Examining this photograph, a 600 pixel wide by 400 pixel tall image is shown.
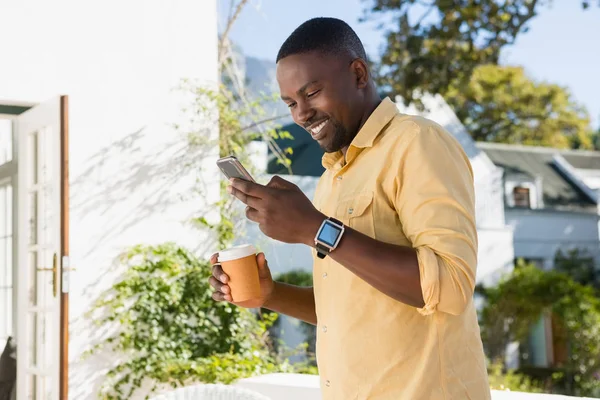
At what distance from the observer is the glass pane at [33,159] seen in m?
4.09

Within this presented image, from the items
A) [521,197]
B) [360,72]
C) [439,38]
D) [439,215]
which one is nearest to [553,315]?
[439,38]

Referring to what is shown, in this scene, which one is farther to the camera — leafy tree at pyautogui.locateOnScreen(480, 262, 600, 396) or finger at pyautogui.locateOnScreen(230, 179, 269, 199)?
leafy tree at pyautogui.locateOnScreen(480, 262, 600, 396)

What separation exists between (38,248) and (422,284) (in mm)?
3377

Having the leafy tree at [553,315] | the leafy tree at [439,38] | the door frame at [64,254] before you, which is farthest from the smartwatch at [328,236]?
the leafy tree at [553,315]

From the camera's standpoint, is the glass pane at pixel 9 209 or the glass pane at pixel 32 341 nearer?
the glass pane at pixel 32 341

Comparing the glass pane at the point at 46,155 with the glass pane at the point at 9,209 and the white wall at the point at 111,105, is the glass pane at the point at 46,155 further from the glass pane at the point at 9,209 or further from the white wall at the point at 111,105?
the glass pane at the point at 9,209

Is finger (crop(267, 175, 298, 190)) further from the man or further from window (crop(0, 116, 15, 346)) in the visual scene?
window (crop(0, 116, 15, 346))

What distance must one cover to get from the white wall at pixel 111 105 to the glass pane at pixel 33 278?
0.69ft

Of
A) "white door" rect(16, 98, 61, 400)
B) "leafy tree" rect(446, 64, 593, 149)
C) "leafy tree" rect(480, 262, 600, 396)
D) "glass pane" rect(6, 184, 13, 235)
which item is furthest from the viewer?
"leafy tree" rect(446, 64, 593, 149)

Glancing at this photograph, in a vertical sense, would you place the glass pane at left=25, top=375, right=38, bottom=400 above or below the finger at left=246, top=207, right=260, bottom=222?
below

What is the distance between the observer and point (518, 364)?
1370 centimetres

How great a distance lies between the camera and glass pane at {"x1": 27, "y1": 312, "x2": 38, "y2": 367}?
409 cm

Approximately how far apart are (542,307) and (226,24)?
8928mm

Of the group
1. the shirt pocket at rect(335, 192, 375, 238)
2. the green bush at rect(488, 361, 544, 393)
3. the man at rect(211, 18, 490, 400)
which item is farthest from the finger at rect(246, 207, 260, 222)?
the green bush at rect(488, 361, 544, 393)
